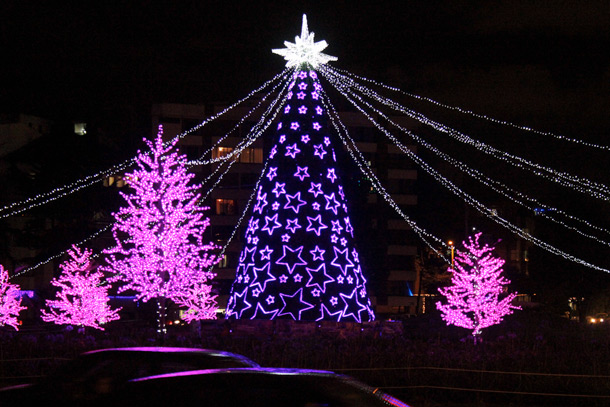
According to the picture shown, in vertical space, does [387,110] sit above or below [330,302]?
above

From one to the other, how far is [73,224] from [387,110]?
3142cm

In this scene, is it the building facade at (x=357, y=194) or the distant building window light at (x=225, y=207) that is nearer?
the building facade at (x=357, y=194)

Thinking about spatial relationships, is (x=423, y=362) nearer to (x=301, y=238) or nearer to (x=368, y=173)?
(x=301, y=238)

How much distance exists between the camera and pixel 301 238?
23.8 meters

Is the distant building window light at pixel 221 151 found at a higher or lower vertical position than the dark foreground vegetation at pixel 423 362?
higher

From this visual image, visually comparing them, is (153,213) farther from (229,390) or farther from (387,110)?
(387,110)

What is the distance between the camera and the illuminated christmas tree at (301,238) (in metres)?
23.4

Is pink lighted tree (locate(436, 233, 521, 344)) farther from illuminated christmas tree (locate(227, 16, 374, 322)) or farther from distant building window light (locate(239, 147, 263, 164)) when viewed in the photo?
distant building window light (locate(239, 147, 263, 164))

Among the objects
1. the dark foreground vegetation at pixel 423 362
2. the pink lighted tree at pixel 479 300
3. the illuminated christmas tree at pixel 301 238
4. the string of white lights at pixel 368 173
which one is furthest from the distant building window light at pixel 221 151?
the dark foreground vegetation at pixel 423 362

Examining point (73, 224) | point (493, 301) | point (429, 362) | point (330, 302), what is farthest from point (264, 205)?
A: point (73, 224)

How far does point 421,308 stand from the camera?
67.2 meters

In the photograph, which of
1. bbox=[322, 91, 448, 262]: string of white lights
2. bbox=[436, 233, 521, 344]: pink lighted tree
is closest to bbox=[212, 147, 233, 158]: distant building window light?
bbox=[322, 91, 448, 262]: string of white lights

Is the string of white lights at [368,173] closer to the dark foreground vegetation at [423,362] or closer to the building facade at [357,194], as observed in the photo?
the building facade at [357,194]

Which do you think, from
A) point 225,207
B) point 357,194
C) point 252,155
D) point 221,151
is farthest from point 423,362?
point 221,151
